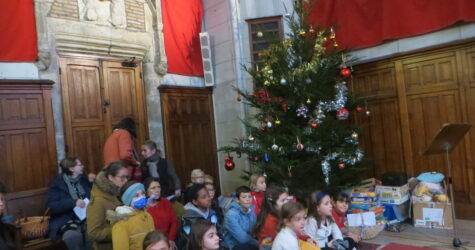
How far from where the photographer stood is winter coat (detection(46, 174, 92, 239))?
3645mm

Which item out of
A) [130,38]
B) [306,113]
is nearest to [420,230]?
[306,113]

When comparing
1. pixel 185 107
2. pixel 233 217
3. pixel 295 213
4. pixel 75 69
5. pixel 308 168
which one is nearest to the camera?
pixel 295 213

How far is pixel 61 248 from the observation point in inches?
146

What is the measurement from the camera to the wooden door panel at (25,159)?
168 inches

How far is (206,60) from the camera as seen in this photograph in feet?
21.9

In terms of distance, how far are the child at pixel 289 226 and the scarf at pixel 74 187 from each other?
2.17m

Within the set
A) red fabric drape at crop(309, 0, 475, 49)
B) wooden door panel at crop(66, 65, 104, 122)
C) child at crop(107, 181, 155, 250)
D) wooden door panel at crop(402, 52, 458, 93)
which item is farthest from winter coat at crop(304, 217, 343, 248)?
wooden door panel at crop(66, 65, 104, 122)

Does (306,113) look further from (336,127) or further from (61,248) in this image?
(61,248)

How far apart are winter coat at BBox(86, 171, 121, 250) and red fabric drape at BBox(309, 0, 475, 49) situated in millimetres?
3745

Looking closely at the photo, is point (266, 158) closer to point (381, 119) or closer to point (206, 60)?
point (381, 119)

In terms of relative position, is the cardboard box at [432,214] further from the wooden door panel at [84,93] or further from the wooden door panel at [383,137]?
the wooden door panel at [84,93]

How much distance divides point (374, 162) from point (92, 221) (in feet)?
13.5

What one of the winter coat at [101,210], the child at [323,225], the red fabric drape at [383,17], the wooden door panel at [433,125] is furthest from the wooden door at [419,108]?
the winter coat at [101,210]

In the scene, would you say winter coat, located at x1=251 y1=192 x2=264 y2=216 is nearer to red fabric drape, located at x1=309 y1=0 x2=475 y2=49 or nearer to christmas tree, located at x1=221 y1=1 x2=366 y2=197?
christmas tree, located at x1=221 y1=1 x2=366 y2=197
